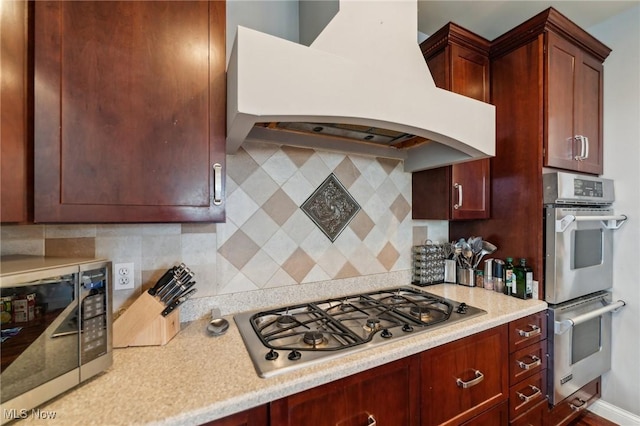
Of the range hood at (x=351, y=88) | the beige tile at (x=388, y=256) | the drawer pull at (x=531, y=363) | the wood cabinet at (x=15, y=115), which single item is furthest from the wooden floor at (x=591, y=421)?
the wood cabinet at (x=15, y=115)

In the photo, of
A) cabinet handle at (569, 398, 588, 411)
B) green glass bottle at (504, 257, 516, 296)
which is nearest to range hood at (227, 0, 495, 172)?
green glass bottle at (504, 257, 516, 296)

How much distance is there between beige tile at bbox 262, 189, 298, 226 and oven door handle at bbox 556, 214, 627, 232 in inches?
57.4

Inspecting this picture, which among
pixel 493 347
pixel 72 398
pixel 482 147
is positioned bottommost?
pixel 493 347

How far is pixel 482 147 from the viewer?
1286mm

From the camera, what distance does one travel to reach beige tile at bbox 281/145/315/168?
4.81 feet

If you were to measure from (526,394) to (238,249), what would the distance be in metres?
1.61

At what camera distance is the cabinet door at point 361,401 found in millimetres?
810

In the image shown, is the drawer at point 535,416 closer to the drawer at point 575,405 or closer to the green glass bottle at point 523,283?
the drawer at point 575,405

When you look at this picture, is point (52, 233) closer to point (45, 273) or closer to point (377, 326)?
point (45, 273)

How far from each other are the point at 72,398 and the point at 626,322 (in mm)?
2906

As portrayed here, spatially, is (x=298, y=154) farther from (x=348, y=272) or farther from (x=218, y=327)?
(x=218, y=327)

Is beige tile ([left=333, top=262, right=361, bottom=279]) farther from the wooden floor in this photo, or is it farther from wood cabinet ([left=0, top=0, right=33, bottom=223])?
the wooden floor

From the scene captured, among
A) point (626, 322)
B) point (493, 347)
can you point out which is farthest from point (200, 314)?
point (626, 322)

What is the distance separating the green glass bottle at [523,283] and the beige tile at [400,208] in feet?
2.29
